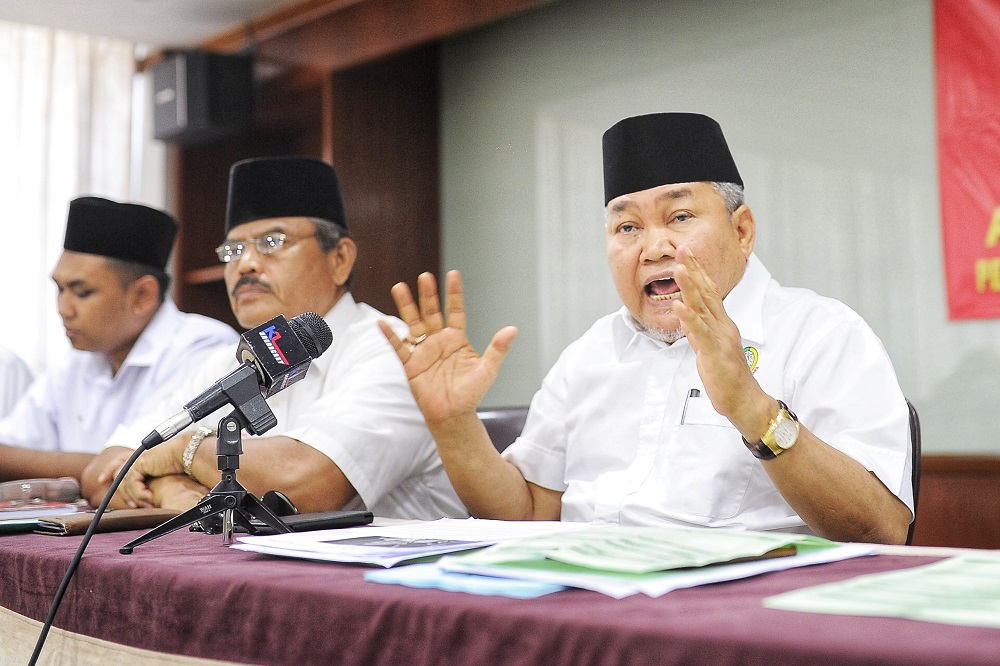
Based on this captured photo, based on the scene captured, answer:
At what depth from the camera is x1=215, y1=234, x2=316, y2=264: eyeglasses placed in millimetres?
2455

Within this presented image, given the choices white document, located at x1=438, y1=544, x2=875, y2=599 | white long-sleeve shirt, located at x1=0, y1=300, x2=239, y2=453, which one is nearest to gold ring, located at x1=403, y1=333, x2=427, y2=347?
white document, located at x1=438, y1=544, x2=875, y2=599

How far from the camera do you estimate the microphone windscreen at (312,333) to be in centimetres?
128

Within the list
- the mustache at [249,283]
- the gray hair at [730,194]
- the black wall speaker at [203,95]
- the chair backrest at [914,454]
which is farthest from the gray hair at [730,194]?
the black wall speaker at [203,95]

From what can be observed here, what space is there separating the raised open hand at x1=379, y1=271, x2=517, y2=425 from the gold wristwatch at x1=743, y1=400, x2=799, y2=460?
443 mm

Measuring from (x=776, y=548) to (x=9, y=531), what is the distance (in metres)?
1.14

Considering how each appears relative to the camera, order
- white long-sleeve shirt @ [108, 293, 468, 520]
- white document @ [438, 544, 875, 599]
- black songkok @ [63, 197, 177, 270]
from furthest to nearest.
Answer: black songkok @ [63, 197, 177, 270] < white long-sleeve shirt @ [108, 293, 468, 520] < white document @ [438, 544, 875, 599]

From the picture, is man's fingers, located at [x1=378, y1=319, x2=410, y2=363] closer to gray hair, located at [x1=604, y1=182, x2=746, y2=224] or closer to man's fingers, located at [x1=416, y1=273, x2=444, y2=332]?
man's fingers, located at [x1=416, y1=273, x2=444, y2=332]

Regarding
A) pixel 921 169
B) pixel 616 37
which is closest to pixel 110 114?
pixel 616 37

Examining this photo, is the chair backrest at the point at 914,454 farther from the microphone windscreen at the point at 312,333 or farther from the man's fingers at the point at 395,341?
the microphone windscreen at the point at 312,333

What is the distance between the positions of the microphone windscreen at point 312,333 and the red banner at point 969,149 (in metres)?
2.34

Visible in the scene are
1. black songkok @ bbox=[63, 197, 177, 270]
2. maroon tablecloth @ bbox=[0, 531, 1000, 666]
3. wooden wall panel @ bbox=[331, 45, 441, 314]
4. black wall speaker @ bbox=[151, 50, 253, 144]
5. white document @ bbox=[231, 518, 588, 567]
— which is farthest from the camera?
black wall speaker @ bbox=[151, 50, 253, 144]

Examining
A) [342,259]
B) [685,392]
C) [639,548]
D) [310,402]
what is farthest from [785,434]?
[342,259]

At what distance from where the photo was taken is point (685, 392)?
176 centimetres

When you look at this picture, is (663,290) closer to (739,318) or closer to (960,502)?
(739,318)
